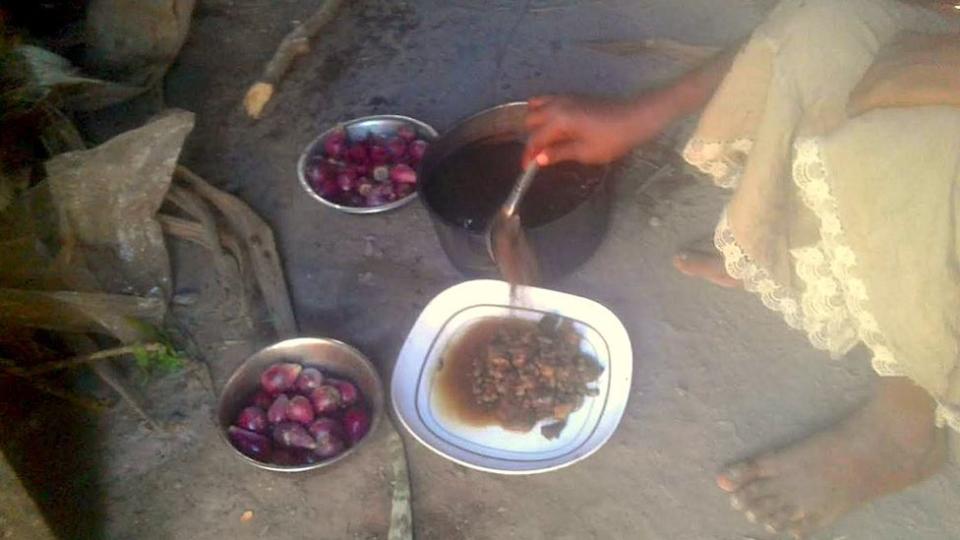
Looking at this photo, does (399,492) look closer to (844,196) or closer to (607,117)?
(607,117)

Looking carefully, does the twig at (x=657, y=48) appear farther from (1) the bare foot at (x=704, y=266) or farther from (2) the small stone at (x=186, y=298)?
(2) the small stone at (x=186, y=298)

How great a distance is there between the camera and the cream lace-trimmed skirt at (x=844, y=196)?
49.6 inches

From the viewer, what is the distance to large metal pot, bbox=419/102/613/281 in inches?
73.9

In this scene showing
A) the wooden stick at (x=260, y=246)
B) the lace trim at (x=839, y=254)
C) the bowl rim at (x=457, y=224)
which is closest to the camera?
the lace trim at (x=839, y=254)

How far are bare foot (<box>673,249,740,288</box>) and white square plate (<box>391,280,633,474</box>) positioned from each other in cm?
28

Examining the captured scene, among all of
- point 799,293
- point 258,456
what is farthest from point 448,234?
point 799,293

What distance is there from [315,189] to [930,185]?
1.46 m

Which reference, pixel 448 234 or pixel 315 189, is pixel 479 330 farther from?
pixel 315 189

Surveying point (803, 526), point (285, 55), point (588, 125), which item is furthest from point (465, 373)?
point (285, 55)

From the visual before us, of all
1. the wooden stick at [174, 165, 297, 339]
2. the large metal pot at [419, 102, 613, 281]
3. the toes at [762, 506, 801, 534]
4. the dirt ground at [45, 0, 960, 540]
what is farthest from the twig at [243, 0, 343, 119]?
the toes at [762, 506, 801, 534]

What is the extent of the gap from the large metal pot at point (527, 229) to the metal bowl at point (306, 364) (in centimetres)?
31

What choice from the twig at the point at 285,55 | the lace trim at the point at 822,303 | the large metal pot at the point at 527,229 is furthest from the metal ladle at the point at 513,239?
the twig at the point at 285,55

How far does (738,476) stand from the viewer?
1674 mm

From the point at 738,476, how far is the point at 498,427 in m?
0.44
